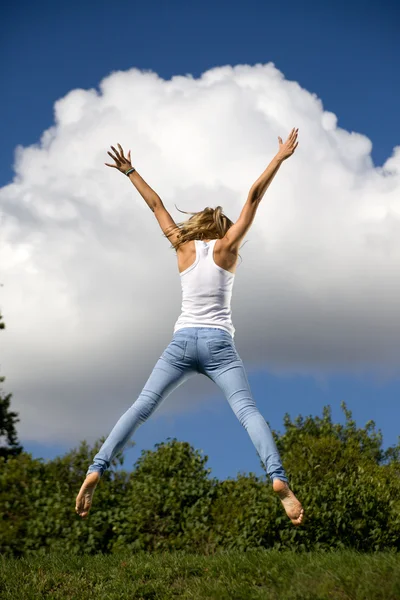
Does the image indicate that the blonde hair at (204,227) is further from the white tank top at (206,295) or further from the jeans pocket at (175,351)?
the jeans pocket at (175,351)

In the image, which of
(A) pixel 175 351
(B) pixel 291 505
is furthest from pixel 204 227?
(B) pixel 291 505

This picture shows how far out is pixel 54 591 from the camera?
7.27 metres

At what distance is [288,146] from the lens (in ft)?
21.1

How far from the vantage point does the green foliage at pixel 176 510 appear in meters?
9.74

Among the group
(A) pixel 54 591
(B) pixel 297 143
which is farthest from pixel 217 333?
(A) pixel 54 591

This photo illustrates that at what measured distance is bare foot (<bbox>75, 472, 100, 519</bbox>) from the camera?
5.81 m

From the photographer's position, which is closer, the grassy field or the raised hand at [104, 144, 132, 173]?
the grassy field

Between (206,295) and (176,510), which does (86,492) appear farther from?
(176,510)

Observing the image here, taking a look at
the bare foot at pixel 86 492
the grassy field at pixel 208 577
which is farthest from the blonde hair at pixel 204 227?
the grassy field at pixel 208 577

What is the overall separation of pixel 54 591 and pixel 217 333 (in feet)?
11.3

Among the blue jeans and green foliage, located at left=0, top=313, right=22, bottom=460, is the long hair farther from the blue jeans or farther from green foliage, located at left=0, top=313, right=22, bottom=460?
green foliage, located at left=0, top=313, right=22, bottom=460

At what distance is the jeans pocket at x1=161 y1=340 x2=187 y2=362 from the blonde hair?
0.91 meters

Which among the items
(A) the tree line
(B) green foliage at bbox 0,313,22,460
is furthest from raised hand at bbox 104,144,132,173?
(B) green foliage at bbox 0,313,22,460

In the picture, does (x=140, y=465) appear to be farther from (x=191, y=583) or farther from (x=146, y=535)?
(x=191, y=583)
